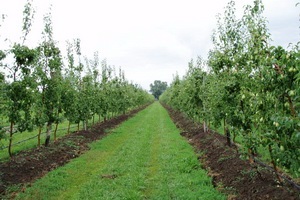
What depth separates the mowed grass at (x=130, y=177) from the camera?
7555 mm

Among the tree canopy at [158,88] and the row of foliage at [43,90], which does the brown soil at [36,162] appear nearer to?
the row of foliage at [43,90]

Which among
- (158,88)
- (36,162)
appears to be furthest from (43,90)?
(158,88)

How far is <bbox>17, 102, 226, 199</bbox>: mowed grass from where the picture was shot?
7555 mm

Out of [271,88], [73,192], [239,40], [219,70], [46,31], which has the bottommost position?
[73,192]

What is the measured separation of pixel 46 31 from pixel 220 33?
8.35 m

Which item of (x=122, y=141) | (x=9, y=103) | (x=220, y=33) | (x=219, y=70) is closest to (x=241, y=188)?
(x=219, y=70)

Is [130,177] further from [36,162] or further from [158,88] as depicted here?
[158,88]

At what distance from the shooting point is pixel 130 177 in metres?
8.98

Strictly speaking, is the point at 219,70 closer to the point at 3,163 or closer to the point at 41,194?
the point at 41,194

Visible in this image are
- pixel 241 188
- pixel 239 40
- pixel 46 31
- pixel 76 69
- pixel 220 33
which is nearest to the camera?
pixel 241 188

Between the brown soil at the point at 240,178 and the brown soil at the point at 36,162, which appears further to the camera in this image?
the brown soil at the point at 36,162

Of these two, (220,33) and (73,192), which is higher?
(220,33)

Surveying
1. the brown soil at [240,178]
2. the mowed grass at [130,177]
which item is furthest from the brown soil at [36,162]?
the brown soil at [240,178]

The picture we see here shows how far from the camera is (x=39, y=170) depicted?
31.9 ft
